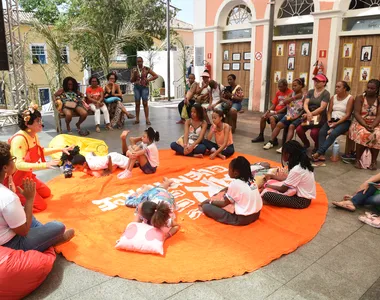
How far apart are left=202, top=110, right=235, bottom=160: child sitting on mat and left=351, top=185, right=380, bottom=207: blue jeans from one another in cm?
228

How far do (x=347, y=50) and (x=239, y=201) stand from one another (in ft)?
21.6

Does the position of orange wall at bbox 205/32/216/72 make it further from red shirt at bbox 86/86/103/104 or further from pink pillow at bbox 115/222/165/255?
pink pillow at bbox 115/222/165/255

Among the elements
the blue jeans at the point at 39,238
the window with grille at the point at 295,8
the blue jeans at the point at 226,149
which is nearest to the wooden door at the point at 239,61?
the window with grille at the point at 295,8

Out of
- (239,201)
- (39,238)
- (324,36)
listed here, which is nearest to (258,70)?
(324,36)

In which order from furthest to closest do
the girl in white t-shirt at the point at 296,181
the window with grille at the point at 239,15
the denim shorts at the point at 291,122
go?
the window with grille at the point at 239,15 → the denim shorts at the point at 291,122 → the girl in white t-shirt at the point at 296,181

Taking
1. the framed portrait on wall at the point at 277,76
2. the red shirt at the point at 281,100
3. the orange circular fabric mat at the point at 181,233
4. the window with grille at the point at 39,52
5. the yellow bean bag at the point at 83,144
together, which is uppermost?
the window with grille at the point at 39,52

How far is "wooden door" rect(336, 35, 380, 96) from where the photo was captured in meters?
7.82

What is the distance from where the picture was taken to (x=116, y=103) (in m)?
8.13

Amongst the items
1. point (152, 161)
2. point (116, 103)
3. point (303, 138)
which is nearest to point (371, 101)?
point (303, 138)

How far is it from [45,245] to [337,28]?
8039 millimetres

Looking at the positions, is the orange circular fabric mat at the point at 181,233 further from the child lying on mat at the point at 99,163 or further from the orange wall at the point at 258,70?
the orange wall at the point at 258,70

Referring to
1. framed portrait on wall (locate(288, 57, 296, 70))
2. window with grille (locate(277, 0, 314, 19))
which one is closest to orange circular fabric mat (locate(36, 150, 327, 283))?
framed portrait on wall (locate(288, 57, 296, 70))

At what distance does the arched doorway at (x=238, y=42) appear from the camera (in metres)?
10.6

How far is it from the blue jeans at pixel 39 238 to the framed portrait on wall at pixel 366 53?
769cm
